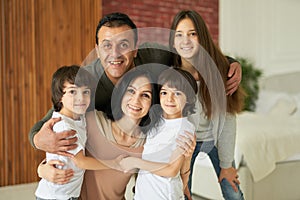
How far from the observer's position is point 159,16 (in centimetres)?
417

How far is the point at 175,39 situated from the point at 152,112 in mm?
219

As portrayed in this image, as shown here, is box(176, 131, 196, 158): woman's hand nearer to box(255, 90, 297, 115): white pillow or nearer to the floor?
the floor

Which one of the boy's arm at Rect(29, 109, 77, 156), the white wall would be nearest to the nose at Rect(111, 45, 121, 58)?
the boy's arm at Rect(29, 109, 77, 156)

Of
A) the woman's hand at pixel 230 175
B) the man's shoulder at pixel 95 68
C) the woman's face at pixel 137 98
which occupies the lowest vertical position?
the woman's hand at pixel 230 175

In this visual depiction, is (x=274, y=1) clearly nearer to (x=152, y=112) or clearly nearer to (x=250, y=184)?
(x=250, y=184)

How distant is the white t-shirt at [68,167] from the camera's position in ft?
3.63

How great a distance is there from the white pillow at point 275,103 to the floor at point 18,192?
6.86ft

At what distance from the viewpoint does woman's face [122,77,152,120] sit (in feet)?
3.45

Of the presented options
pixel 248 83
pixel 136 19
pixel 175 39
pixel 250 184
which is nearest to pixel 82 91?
pixel 175 39

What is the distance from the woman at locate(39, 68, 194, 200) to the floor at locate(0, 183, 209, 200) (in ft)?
4.21

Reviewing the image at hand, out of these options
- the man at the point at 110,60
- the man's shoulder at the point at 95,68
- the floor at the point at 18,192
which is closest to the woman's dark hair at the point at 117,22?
the man at the point at 110,60

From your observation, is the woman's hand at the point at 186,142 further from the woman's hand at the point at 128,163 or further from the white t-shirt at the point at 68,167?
the white t-shirt at the point at 68,167

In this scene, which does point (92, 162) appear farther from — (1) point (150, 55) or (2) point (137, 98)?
(1) point (150, 55)

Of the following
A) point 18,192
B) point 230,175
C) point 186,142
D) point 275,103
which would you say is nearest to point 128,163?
point 186,142
